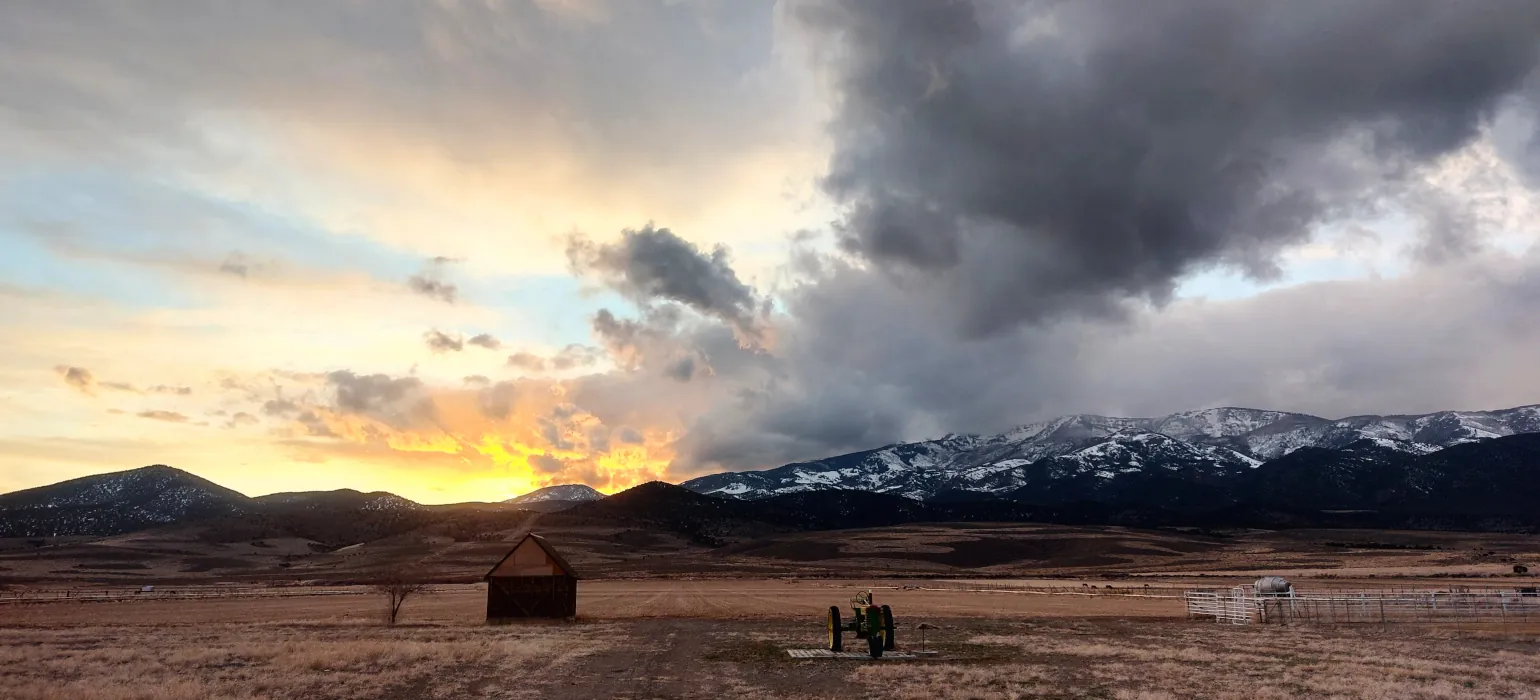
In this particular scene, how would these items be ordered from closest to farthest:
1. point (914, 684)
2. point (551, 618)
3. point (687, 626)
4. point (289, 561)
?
1. point (914, 684)
2. point (687, 626)
3. point (551, 618)
4. point (289, 561)

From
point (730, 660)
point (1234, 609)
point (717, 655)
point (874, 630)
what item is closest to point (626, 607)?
point (717, 655)

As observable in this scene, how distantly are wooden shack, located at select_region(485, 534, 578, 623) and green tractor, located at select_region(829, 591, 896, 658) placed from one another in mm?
23458

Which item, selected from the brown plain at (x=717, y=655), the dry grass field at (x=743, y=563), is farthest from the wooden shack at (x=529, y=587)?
the dry grass field at (x=743, y=563)

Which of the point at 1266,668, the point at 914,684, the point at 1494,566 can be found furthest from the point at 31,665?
the point at 1494,566

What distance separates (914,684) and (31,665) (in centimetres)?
2892

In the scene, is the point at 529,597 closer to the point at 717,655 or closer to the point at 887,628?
the point at 717,655

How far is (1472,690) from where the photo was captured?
21.3m

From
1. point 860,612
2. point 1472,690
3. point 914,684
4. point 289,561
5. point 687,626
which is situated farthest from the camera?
point 289,561

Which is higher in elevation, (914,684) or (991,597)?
(914,684)

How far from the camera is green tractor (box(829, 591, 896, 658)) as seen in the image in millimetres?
29891

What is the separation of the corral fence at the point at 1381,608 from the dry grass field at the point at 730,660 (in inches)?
134

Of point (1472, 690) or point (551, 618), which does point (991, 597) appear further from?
point (1472, 690)

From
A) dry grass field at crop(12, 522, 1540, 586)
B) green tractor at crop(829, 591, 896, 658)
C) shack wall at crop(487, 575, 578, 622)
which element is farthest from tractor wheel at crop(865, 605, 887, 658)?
dry grass field at crop(12, 522, 1540, 586)

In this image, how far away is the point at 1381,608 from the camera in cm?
4303
